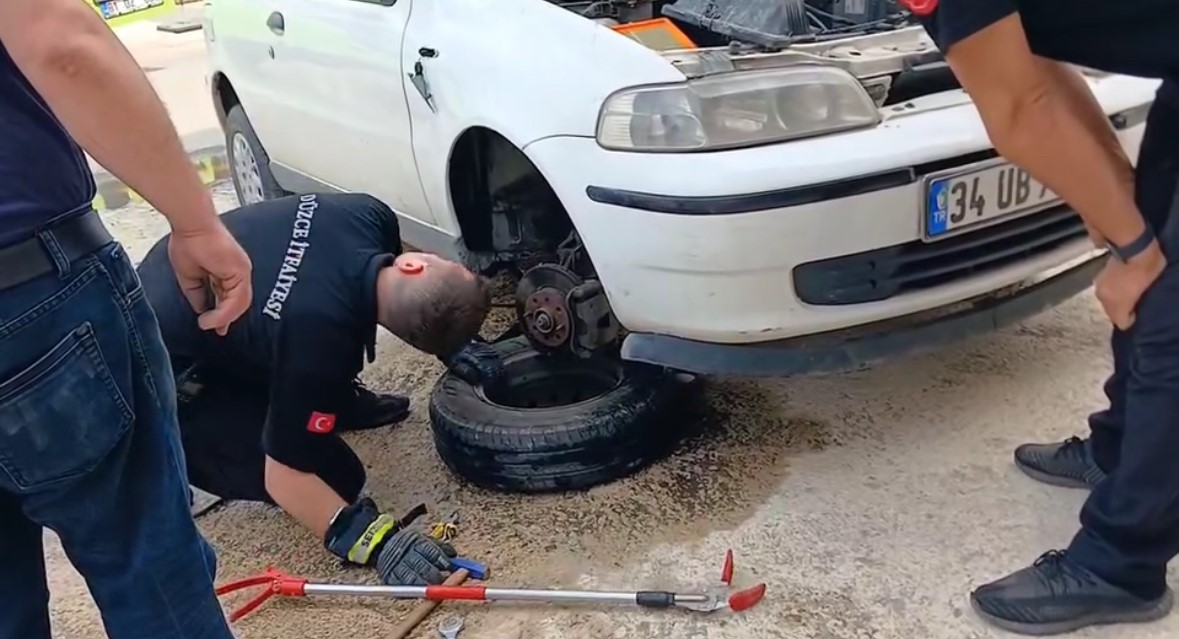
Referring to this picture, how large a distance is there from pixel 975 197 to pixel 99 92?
1.74 m

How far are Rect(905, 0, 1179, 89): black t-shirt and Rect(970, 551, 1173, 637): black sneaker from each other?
3.00ft

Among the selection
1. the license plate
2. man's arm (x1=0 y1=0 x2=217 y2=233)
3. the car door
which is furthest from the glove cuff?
the license plate

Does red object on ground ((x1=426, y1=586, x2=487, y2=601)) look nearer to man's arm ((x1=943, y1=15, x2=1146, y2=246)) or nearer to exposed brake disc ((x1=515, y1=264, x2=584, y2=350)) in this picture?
exposed brake disc ((x1=515, y1=264, x2=584, y2=350))

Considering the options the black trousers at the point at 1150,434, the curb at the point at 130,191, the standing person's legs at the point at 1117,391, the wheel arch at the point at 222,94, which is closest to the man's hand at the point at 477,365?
the standing person's legs at the point at 1117,391

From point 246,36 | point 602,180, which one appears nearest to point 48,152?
point 602,180

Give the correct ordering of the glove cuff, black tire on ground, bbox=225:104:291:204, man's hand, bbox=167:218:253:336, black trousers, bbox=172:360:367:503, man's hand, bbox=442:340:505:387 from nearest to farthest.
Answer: man's hand, bbox=167:218:253:336 → the glove cuff → black trousers, bbox=172:360:367:503 → man's hand, bbox=442:340:505:387 → black tire on ground, bbox=225:104:291:204

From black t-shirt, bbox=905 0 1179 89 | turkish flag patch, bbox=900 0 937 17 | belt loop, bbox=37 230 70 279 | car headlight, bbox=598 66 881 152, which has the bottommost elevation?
car headlight, bbox=598 66 881 152

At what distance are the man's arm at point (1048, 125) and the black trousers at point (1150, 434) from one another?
71mm

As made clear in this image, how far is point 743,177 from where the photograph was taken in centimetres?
217

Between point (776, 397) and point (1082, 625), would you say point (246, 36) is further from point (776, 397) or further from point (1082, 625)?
point (1082, 625)

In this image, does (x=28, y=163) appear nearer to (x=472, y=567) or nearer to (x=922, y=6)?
(x=922, y=6)

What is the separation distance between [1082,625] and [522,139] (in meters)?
1.52

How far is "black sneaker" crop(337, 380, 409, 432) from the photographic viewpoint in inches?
121

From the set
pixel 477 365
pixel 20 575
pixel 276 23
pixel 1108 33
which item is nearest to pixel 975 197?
pixel 1108 33
